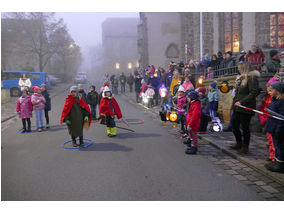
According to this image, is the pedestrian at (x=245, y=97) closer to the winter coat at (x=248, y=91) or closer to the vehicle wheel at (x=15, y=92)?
the winter coat at (x=248, y=91)

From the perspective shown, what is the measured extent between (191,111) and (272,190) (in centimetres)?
250

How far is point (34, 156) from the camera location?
593 cm

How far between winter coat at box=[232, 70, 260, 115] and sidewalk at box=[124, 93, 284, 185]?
0.97m

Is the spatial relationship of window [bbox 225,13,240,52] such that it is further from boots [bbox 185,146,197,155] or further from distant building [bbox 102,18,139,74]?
distant building [bbox 102,18,139,74]

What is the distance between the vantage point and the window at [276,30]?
16.8 metres

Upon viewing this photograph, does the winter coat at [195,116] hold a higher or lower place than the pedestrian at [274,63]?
lower

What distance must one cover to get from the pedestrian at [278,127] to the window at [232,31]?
52.9 ft

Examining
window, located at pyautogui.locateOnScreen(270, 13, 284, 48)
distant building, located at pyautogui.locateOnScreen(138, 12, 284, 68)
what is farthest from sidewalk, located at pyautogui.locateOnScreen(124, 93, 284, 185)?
window, located at pyautogui.locateOnScreen(270, 13, 284, 48)

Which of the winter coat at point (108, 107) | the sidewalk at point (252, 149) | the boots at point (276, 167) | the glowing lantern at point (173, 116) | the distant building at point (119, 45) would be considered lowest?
the sidewalk at point (252, 149)

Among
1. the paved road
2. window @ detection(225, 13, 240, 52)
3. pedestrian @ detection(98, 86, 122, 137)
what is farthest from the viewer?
window @ detection(225, 13, 240, 52)

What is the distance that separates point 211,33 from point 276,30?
5.41 m

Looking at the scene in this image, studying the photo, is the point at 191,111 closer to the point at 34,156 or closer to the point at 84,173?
the point at 84,173

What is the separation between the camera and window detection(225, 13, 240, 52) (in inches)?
Answer: 762

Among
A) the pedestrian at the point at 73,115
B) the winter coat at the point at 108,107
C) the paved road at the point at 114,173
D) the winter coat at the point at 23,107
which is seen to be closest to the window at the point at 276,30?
the paved road at the point at 114,173
